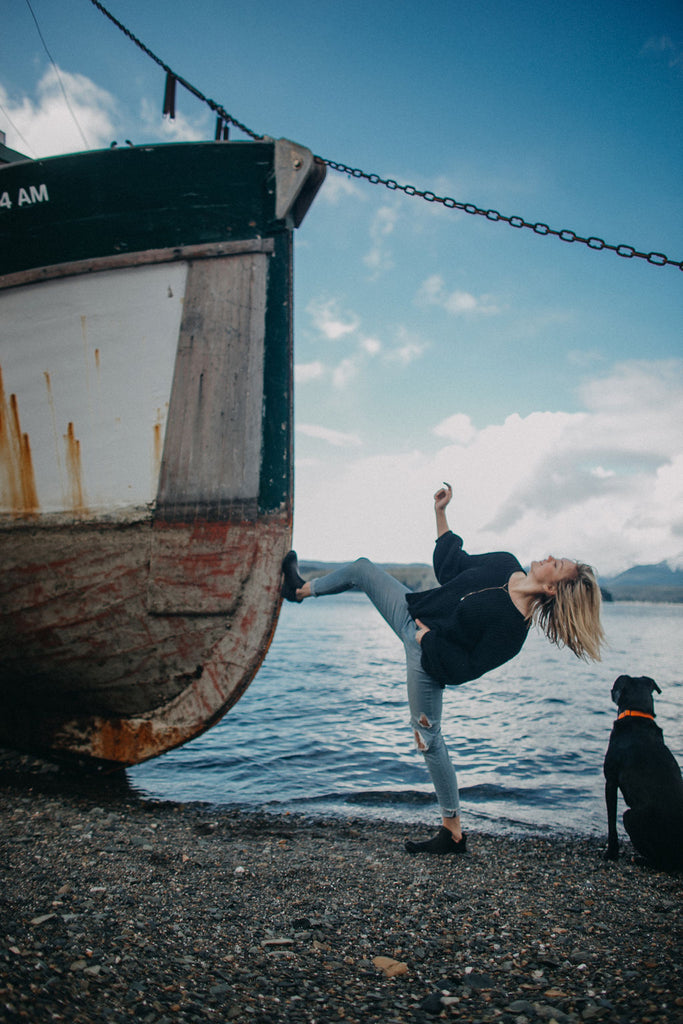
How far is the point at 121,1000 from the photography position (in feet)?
5.92

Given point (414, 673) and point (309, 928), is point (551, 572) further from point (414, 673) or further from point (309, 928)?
point (309, 928)

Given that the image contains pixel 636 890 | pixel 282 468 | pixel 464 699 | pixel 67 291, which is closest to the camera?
pixel 636 890

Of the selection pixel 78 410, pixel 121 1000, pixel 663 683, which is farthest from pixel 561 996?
pixel 663 683

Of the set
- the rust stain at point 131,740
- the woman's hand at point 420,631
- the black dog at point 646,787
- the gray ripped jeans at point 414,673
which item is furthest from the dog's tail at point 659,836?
the rust stain at point 131,740

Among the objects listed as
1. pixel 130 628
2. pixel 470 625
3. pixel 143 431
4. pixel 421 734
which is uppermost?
pixel 143 431

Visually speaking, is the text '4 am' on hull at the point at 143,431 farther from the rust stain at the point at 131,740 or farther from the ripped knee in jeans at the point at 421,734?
the ripped knee in jeans at the point at 421,734

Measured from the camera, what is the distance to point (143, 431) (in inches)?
154

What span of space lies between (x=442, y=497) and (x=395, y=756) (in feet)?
14.7

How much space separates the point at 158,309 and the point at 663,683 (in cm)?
1558

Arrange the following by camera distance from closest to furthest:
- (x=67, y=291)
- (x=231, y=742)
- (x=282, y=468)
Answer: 1. (x=282, y=468)
2. (x=67, y=291)
3. (x=231, y=742)

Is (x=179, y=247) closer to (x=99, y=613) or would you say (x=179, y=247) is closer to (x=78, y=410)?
(x=78, y=410)

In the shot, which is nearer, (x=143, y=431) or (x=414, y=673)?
(x=414, y=673)

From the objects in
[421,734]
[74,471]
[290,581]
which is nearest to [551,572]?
[421,734]

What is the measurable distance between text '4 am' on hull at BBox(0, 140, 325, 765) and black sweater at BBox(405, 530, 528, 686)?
1049 mm
